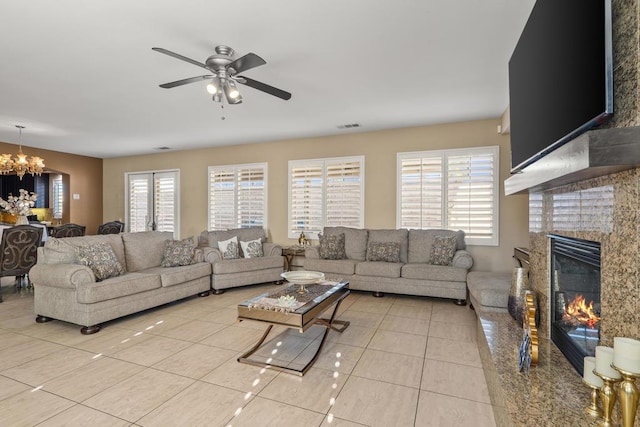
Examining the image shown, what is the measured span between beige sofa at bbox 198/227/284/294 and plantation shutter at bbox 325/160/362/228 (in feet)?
4.10

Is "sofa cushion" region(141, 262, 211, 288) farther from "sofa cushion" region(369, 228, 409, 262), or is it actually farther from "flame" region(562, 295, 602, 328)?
"flame" region(562, 295, 602, 328)

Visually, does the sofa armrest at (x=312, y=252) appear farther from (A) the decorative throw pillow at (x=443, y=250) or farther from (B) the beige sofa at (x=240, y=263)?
(A) the decorative throw pillow at (x=443, y=250)

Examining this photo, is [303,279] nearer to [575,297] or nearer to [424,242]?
[575,297]

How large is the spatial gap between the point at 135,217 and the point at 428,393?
26.7 ft

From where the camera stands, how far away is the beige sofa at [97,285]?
11.2 ft

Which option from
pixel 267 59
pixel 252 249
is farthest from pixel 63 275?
pixel 267 59

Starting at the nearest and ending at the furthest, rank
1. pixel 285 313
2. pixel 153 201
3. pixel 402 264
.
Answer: pixel 285 313
pixel 402 264
pixel 153 201

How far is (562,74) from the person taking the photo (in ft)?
5.38

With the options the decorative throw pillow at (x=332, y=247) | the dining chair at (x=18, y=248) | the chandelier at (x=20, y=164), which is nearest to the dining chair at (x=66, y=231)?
the dining chair at (x=18, y=248)

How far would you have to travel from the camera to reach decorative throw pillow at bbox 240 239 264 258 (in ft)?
18.3

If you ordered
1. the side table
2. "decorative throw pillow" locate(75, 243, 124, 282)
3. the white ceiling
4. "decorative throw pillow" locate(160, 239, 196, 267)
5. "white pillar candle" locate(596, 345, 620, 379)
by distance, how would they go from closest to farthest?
1. "white pillar candle" locate(596, 345, 620, 379)
2. the white ceiling
3. "decorative throw pillow" locate(75, 243, 124, 282)
4. "decorative throw pillow" locate(160, 239, 196, 267)
5. the side table

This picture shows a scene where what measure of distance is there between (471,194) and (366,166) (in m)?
1.79

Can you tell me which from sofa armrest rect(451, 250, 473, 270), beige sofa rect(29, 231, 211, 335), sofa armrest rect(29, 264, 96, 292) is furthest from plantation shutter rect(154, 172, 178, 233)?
sofa armrest rect(451, 250, 473, 270)

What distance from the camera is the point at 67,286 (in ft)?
11.3
